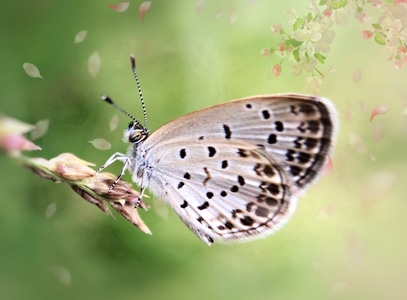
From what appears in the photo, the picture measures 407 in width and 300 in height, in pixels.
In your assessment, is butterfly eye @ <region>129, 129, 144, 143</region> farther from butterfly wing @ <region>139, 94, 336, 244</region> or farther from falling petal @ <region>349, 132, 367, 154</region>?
falling petal @ <region>349, 132, 367, 154</region>

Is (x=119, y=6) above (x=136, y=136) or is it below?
above

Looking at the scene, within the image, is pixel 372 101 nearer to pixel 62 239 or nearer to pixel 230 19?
pixel 230 19

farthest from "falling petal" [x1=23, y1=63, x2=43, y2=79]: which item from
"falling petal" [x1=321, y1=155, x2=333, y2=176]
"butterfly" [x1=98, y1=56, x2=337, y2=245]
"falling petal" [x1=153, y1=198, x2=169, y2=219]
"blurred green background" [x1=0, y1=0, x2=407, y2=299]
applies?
"falling petal" [x1=321, y1=155, x2=333, y2=176]

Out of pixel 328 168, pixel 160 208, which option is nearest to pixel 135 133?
pixel 160 208

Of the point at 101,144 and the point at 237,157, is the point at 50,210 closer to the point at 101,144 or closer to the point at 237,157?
the point at 101,144

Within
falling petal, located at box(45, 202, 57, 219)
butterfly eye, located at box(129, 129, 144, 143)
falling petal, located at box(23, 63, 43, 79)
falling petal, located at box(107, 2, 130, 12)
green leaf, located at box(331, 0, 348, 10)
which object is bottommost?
falling petal, located at box(45, 202, 57, 219)

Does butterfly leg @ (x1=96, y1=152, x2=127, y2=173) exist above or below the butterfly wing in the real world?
below

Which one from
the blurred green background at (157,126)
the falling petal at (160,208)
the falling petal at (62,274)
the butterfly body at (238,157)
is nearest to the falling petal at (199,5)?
the blurred green background at (157,126)
